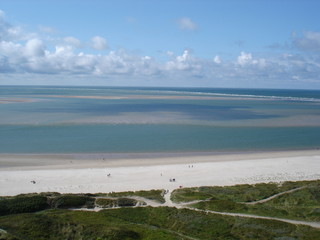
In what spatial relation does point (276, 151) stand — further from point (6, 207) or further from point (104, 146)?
point (6, 207)

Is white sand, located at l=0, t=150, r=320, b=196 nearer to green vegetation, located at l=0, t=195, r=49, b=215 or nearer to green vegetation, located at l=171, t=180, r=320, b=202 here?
green vegetation, located at l=171, t=180, r=320, b=202

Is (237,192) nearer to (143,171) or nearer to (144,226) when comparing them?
(144,226)

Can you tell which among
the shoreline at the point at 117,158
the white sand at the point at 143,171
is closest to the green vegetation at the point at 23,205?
the white sand at the point at 143,171

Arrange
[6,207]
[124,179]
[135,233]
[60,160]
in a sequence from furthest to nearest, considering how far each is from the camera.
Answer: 1. [60,160]
2. [124,179]
3. [6,207]
4. [135,233]

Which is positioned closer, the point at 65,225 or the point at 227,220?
the point at 65,225

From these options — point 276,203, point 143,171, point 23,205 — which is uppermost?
point 23,205

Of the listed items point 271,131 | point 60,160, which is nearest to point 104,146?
point 60,160

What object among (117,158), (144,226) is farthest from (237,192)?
(117,158)
